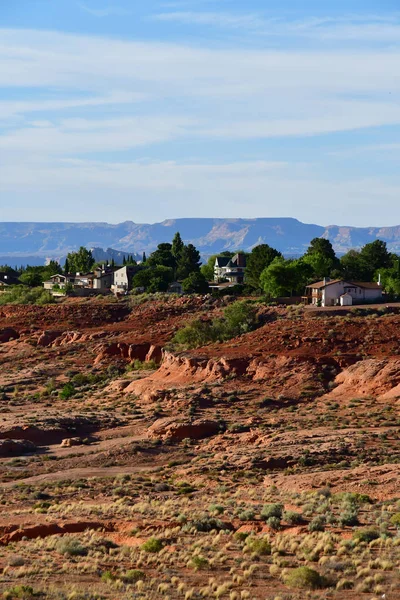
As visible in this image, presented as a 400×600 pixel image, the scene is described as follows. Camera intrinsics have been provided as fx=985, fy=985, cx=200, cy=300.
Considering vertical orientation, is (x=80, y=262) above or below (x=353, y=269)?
above

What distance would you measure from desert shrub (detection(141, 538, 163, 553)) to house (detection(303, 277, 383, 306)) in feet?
210

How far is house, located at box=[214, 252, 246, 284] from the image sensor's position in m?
140

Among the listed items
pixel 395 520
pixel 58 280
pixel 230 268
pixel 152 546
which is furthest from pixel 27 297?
pixel 152 546

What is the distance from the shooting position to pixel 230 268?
477 feet

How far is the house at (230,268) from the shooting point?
140125 mm

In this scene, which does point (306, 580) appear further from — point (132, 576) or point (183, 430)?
point (183, 430)

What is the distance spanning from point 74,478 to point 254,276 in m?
69.0

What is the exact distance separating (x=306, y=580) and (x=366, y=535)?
4.66 metres

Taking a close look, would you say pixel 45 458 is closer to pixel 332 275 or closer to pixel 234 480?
pixel 234 480

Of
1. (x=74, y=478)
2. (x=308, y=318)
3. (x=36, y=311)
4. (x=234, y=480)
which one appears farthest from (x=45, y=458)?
(x=36, y=311)

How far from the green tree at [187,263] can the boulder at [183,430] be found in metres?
80.3

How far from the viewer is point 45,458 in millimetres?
49312

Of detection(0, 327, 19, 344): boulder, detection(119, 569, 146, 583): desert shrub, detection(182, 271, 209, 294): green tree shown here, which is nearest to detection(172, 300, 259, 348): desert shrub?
detection(0, 327, 19, 344): boulder

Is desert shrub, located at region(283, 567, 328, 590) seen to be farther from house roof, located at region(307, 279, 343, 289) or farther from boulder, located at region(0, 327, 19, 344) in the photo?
boulder, located at region(0, 327, 19, 344)
